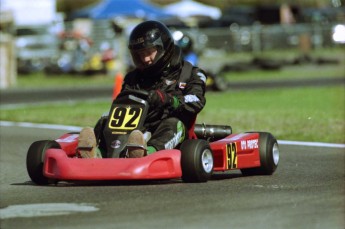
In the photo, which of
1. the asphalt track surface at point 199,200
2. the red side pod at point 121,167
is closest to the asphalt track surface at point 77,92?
the asphalt track surface at point 199,200

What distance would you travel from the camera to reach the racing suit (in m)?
7.56

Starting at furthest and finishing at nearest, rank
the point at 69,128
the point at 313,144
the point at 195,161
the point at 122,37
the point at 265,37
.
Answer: the point at 265,37 → the point at 122,37 → the point at 69,128 → the point at 313,144 → the point at 195,161

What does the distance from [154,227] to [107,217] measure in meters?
0.42

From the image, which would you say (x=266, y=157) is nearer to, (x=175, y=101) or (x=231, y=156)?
(x=231, y=156)

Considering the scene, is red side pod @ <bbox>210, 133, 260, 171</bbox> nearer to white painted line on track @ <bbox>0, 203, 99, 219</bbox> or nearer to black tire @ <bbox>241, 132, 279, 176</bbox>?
black tire @ <bbox>241, 132, 279, 176</bbox>

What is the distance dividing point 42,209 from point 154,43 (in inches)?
91.8

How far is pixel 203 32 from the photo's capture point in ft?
110

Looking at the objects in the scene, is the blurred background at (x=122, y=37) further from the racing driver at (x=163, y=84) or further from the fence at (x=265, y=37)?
the racing driver at (x=163, y=84)

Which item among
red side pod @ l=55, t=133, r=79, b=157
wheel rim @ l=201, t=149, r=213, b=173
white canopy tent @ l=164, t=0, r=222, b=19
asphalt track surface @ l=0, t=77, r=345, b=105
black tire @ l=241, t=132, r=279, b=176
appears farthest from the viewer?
white canopy tent @ l=164, t=0, r=222, b=19

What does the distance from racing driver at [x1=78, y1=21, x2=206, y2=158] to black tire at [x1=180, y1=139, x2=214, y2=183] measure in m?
0.32

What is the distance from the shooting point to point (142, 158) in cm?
704

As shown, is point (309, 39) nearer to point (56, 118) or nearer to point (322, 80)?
point (322, 80)

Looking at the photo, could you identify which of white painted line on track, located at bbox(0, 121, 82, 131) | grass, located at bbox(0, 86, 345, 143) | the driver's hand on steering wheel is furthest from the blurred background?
the driver's hand on steering wheel

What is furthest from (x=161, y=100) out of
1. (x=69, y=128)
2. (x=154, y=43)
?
(x=69, y=128)
